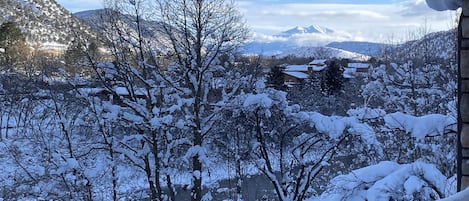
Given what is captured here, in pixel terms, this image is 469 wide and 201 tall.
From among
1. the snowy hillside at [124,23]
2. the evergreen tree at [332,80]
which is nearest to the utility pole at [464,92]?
the snowy hillside at [124,23]

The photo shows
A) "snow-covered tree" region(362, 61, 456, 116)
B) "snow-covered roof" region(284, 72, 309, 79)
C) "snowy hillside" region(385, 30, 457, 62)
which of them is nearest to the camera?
"snow-covered tree" region(362, 61, 456, 116)

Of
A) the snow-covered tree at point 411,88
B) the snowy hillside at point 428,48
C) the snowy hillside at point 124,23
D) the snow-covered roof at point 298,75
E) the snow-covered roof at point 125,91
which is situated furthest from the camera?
the snow-covered roof at point 298,75

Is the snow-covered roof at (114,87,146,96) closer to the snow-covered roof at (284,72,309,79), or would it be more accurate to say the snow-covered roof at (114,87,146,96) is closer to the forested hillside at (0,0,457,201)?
the forested hillside at (0,0,457,201)

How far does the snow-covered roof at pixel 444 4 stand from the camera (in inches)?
90.4

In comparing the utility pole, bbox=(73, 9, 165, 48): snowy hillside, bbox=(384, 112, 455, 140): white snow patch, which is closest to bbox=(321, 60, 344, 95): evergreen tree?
bbox=(73, 9, 165, 48): snowy hillside

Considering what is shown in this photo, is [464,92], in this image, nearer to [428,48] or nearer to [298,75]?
[428,48]

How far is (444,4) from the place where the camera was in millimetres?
2348

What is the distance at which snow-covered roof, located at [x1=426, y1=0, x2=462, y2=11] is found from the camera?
229 centimetres

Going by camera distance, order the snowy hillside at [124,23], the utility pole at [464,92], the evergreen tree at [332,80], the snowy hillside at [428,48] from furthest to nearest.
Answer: the evergreen tree at [332,80] → the snowy hillside at [428,48] → the snowy hillside at [124,23] → the utility pole at [464,92]

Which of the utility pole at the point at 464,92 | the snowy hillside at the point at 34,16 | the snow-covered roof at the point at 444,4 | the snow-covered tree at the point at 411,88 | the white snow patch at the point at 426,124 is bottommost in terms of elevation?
the snow-covered tree at the point at 411,88

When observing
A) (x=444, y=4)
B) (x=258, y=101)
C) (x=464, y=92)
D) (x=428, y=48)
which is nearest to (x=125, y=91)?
(x=258, y=101)

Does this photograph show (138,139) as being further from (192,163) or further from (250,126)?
(250,126)

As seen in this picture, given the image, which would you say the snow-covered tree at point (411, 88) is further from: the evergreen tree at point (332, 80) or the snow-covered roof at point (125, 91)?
the evergreen tree at point (332, 80)

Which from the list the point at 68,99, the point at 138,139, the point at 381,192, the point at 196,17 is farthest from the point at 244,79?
the point at 381,192
